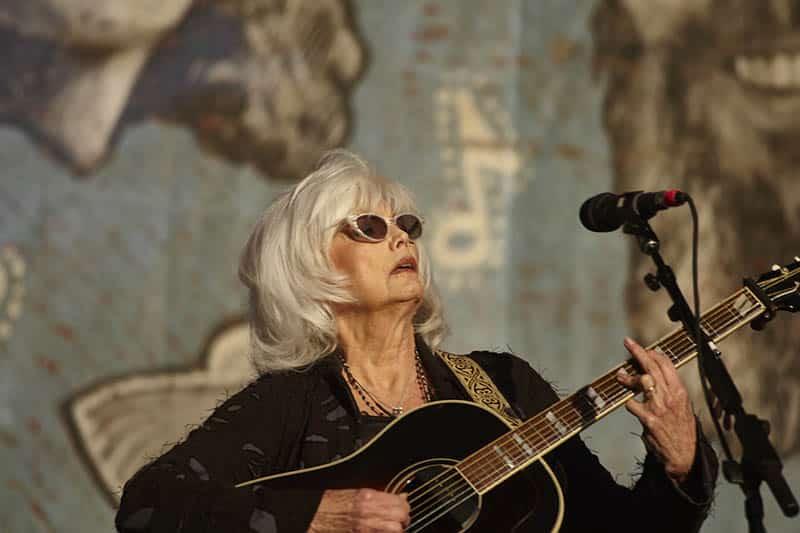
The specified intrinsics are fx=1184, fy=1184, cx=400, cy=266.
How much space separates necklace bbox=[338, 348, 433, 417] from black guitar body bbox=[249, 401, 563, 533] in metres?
0.25

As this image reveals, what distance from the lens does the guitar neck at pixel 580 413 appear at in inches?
125

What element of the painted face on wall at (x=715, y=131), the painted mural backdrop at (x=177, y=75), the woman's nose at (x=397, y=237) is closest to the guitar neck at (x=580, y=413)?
the woman's nose at (x=397, y=237)

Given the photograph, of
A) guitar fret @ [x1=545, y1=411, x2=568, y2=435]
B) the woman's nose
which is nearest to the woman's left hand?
guitar fret @ [x1=545, y1=411, x2=568, y2=435]

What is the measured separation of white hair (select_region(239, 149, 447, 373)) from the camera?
11.6ft

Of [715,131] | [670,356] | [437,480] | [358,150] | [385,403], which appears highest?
[358,150]

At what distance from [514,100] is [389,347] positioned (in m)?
3.45

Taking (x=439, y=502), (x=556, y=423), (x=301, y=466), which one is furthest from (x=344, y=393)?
(x=556, y=423)

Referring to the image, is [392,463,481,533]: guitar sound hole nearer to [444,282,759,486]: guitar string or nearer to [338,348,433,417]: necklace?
[444,282,759,486]: guitar string

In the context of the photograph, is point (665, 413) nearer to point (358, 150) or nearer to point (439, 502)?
point (439, 502)

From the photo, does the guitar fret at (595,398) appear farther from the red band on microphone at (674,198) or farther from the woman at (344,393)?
the red band on microphone at (674,198)

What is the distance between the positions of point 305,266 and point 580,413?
3.07 ft

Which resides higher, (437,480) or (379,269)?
(379,269)

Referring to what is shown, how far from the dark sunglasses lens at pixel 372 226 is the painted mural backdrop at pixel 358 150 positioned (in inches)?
117

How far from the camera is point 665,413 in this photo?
298 cm
